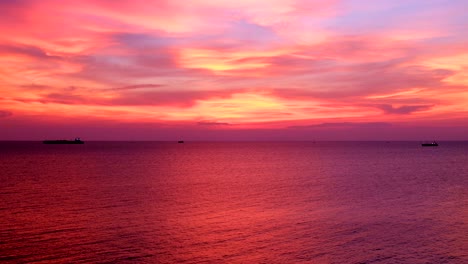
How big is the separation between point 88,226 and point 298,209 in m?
25.8

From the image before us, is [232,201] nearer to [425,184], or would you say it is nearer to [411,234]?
[411,234]

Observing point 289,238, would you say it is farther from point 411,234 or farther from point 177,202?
point 177,202

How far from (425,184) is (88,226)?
6737cm

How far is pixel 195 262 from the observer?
1286 inches

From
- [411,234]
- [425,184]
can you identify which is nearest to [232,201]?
[411,234]

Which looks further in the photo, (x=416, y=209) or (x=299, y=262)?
(x=416, y=209)

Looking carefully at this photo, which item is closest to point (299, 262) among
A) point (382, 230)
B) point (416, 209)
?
point (382, 230)

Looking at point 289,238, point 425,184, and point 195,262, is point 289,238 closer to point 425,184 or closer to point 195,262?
point 195,262

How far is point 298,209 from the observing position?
5578 centimetres

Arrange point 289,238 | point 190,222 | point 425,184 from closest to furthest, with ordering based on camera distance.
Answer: point 289,238
point 190,222
point 425,184

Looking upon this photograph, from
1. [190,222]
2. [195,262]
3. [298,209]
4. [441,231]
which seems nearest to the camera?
[195,262]

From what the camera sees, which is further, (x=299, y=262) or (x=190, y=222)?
(x=190, y=222)

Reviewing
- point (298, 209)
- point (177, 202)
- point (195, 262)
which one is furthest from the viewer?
point (177, 202)

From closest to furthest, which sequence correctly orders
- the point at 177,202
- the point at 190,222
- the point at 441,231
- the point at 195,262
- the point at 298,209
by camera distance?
the point at 195,262
the point at 441,231
the point at 190,222
the point at 298,209
the point at 177,202
